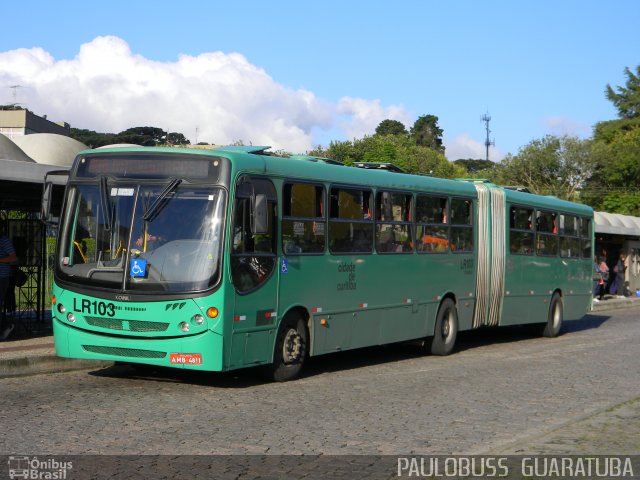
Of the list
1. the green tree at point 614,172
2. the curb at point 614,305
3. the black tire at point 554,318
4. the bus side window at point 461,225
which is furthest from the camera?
the green tree at point 614,172

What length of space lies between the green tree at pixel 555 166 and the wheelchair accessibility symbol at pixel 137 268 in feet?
259

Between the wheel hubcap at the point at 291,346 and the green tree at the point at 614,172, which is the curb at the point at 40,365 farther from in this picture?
the green tree at the point at 614,172

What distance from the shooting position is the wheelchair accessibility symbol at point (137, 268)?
1193 centimetres

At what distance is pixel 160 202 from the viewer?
39.5ft

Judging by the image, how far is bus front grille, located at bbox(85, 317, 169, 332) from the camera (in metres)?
11.9

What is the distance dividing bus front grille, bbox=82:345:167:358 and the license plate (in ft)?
0.39

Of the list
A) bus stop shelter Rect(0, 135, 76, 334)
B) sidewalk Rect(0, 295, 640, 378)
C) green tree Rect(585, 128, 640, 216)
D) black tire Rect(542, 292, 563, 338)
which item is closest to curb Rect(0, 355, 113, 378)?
sidewalk Rect(0, 295, 640, 378)

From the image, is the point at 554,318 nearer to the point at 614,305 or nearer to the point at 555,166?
the point at 614,305

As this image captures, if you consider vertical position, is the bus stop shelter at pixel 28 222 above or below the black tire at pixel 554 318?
above

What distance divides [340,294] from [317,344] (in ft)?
3.02

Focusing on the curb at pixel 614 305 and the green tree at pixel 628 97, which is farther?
the green tree at pixel 628 97

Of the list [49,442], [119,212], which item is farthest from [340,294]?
[49,442]

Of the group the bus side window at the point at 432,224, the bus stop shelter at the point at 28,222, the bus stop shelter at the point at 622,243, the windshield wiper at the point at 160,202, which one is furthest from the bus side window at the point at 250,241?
the bus stop shelter at the point at 622,243

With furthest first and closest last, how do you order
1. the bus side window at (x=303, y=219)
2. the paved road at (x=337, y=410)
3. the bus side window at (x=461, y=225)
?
the bus side window at (x=461, y=225)
the bus side window at (x=303, y=219)
the paved road at (x=337, y=410)
